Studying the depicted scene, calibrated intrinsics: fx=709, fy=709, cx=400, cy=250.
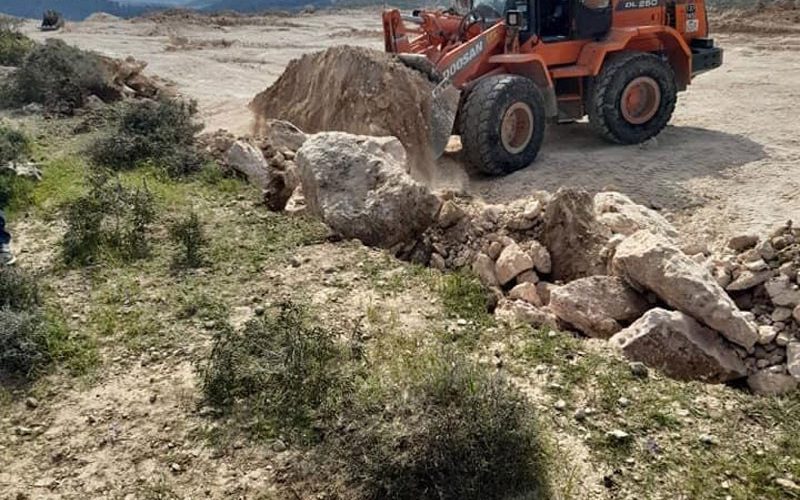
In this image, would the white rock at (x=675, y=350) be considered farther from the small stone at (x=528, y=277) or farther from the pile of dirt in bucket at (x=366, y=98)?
the pile of dirt in bucket at (x=366, y=98)

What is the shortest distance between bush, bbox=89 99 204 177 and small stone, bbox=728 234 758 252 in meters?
5.36

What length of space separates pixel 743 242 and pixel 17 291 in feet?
18.1

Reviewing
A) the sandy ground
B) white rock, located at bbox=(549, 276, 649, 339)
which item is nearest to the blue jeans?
white rock, located at bbox=(549, 276, 649, 339)

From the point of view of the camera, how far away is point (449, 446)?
3.19 metres

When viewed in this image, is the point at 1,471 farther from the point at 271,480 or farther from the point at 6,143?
the point at 6,143

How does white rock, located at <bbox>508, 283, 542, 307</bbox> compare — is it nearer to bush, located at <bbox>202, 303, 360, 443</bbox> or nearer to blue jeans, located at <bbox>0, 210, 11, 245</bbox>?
bush, located at <bbox>202, 303, 360, 443</bbox>

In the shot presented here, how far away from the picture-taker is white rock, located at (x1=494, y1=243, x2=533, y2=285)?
5.52m

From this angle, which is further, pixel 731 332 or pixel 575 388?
pixel 731 332

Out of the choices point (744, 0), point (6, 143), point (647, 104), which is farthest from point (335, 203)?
point (744, 0)

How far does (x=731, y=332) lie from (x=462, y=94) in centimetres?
476

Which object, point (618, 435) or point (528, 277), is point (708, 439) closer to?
point (618, 435)

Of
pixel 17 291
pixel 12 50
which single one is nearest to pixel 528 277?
pixel 17 291

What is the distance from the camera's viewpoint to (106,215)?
6254mm

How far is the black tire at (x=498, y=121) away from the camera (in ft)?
26.0
